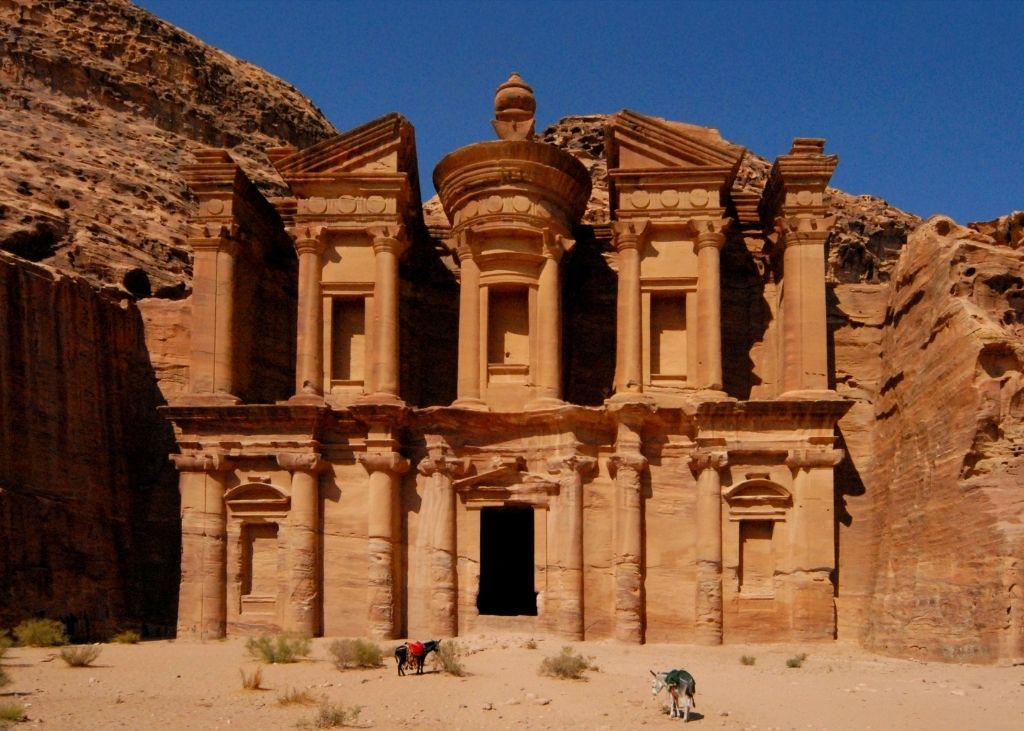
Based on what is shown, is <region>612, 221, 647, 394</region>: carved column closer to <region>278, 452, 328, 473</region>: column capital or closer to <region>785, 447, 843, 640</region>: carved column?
<region>785, 447, 843, 640</region>: carved column

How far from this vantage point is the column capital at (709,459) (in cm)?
2223

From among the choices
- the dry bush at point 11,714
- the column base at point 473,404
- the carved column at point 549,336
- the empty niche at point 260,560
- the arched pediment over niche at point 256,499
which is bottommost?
the dry bush at point 11,714

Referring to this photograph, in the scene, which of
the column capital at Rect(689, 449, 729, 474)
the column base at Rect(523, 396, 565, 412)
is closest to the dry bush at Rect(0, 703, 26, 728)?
the column base at Rect(523, 396, 565, 412)

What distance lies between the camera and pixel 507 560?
29406mm

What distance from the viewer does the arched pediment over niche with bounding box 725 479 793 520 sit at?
22359mm

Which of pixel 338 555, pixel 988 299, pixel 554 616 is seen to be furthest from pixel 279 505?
pixel 988 299

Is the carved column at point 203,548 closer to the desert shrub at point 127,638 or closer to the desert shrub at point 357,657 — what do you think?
the desert shrub at point 127,638

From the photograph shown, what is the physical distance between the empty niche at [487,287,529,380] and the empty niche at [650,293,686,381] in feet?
8.81

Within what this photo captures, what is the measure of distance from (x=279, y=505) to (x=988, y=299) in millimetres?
13930

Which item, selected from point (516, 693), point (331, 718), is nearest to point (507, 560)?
point (516, 693)

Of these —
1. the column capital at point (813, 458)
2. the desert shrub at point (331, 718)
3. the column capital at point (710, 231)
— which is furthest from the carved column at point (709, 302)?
the desert shrub at point (331, 718)

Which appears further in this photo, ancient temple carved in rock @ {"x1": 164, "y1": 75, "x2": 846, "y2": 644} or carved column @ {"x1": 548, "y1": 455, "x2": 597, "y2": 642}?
ancient temple carved in rock @ {"x1": 164, "y1": 75, "x2": 846, "y2": 644}

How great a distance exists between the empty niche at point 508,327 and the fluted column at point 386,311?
80.8 inches

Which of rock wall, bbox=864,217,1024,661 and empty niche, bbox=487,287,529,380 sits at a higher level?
empty niche, bbox=487,287,529,380
